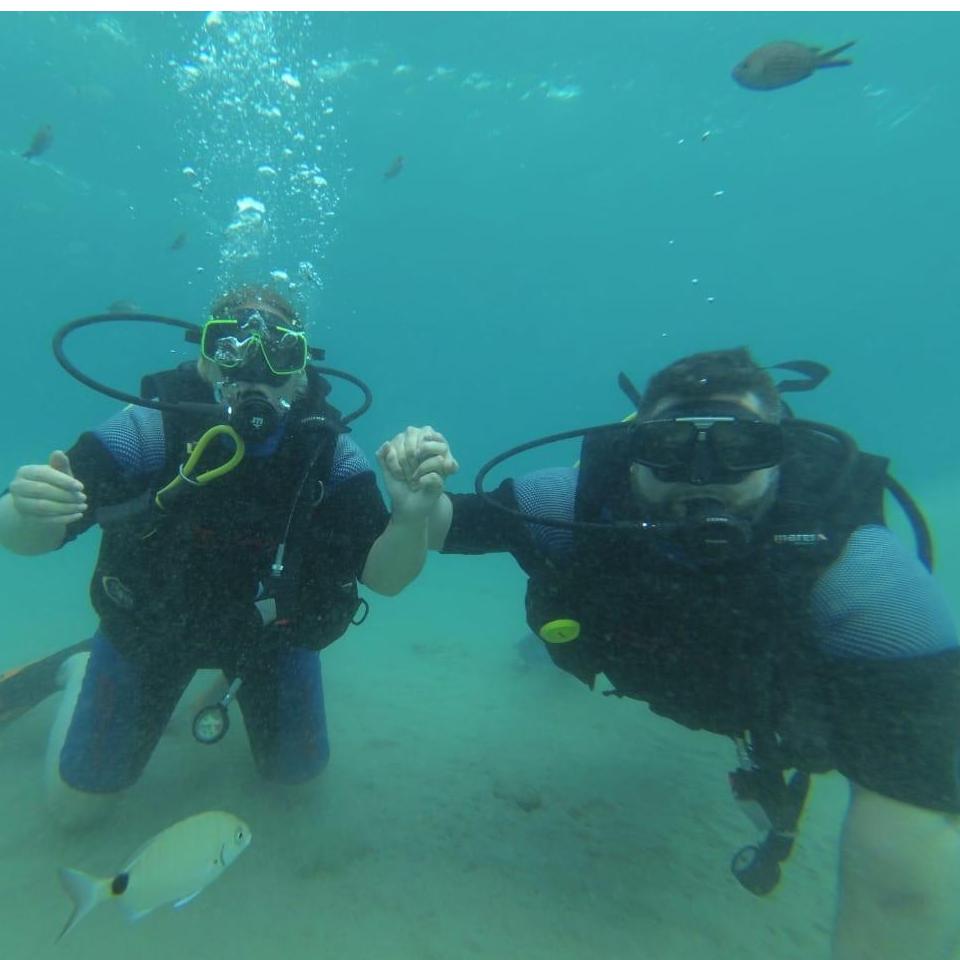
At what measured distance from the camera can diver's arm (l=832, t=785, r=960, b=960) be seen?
2.25m

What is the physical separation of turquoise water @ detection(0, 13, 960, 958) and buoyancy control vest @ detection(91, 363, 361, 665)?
4.87ft

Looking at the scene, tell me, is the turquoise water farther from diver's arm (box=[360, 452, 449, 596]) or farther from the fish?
diver's arm (box=[360, 452, 449, 596])

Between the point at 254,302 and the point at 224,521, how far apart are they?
4.68 feet

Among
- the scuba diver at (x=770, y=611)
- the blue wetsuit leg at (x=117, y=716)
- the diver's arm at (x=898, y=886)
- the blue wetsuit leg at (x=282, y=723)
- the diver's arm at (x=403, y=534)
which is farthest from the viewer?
the blue wetsuit leg at (x=282, y=723)

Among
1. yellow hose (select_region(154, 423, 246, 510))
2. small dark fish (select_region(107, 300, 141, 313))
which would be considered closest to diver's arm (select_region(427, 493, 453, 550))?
yellow hose (select_region(154, 423, 246, 510))

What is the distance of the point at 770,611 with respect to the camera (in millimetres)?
2793

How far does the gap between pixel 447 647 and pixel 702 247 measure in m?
35.1

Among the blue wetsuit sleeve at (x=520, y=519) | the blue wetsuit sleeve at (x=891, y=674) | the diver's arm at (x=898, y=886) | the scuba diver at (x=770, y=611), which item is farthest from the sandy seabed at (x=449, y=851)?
the blue wetsuit sleeve at (x=520, y=519)

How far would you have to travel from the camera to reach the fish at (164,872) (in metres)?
2.40

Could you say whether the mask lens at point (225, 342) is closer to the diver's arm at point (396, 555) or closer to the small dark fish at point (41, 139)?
the diver's arm at point (396, 555)

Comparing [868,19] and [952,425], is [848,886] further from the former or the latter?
[952,425]

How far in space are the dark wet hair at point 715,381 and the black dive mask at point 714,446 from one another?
0.70 ft

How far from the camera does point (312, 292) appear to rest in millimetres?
44812

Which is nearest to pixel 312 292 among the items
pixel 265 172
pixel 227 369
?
pixel 265 172
